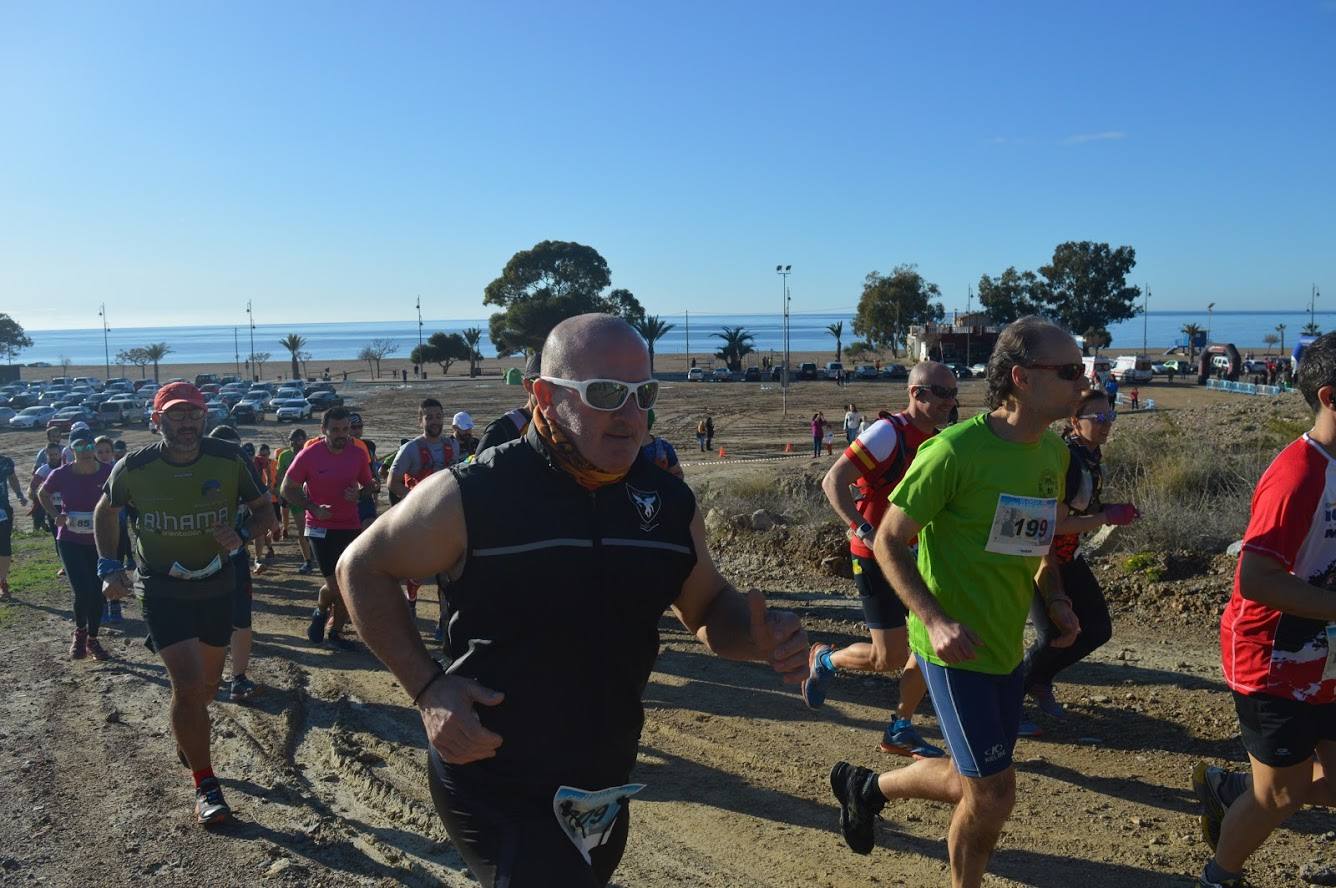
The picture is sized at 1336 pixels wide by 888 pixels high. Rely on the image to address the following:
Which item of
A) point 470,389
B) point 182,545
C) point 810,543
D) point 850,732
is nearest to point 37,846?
point 182,545

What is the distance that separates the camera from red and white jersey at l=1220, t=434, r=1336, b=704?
3494mm

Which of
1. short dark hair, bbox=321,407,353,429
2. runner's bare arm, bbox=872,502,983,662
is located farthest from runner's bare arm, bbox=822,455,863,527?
short dark hair, bbox=321,407,353,429

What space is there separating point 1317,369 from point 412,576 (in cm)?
316

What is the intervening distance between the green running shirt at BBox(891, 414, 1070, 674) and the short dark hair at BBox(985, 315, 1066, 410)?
19 centimetres

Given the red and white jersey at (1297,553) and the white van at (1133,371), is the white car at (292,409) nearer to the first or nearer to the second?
the white van at (1133,371)

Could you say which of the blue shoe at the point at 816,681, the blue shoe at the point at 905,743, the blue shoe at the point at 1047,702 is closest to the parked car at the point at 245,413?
the blue shoe at the point at 1047,702

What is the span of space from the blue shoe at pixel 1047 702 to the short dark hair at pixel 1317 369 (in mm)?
3154

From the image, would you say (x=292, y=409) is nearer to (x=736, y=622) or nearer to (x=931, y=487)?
(x=931, y=487)

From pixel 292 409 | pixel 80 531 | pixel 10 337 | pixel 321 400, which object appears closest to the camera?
pixel 80 531

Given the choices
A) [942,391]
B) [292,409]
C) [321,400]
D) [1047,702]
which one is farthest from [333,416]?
[321,400]

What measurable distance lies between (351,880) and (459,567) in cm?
272

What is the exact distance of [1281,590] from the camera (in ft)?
11.3

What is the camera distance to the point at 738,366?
83.0 meters

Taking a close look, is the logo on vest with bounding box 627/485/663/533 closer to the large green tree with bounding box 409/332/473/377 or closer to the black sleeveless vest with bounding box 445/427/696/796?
the black sleeveless vest with bounding box 445/427/696/796
